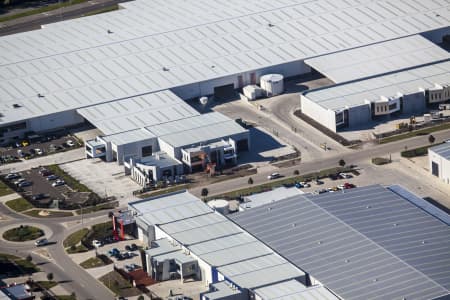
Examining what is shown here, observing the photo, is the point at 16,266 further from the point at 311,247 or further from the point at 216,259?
the point at 311,247

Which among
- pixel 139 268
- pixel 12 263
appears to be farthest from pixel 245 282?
pixel 12 263

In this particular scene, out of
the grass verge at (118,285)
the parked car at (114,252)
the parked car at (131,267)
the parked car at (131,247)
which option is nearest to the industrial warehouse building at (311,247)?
the parked car at (131,247)

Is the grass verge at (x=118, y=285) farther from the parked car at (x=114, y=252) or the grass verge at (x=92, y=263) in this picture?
the parked car at (x=114, y=252)

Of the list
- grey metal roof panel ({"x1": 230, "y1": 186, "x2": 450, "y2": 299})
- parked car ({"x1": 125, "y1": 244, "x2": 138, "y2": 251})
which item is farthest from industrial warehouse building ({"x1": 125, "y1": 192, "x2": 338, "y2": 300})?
grey metal roof panel ({"x1": 230, "y1": 186, "x2": 450, "y2": 299})

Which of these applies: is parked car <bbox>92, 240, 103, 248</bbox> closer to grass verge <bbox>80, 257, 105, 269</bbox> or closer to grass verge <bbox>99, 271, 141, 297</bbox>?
grass verge <bbox>80, 257, 105, 269</bbox>

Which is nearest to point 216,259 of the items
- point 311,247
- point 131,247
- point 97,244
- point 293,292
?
point 311,247
